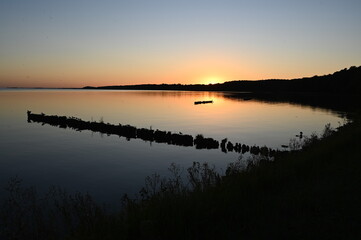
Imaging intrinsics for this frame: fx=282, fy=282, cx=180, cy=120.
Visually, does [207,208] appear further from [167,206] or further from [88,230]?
[88,230]

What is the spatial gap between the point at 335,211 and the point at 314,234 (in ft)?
5.25

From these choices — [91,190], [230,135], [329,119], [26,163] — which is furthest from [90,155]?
[329,119]

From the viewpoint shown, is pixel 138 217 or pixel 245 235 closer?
pixel 245 235

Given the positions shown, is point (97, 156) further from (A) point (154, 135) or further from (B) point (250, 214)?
(B) point (250, 214)

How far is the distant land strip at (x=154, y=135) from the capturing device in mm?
33281

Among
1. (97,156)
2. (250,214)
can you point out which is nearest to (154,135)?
(97,156)

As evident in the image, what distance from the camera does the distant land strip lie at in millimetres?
33281

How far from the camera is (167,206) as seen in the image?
8.11m

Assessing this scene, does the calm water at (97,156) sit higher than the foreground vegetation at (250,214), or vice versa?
the foreground vegetation at (250,214)

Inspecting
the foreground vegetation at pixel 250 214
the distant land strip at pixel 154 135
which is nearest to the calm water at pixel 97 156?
the distant land strip at pixel 154 135

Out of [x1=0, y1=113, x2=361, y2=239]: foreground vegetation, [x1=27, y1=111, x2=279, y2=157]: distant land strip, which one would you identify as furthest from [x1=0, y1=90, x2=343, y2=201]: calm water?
[x1=0, y1=113, x2=361, y2=239]: foreground vegetation

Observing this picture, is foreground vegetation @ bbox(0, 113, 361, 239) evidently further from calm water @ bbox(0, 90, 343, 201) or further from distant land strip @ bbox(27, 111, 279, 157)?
distant land strip @ bbox(27, 111, 279, 157)

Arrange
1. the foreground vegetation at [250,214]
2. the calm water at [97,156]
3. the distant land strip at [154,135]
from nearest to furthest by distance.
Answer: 1. the foreground vegetation at [250,214]
2. the calm water at [97,156]
3. the distant land strip at [154,135]

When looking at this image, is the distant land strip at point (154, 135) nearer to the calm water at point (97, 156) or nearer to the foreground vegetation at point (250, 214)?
the calm water at point (97, 156)
